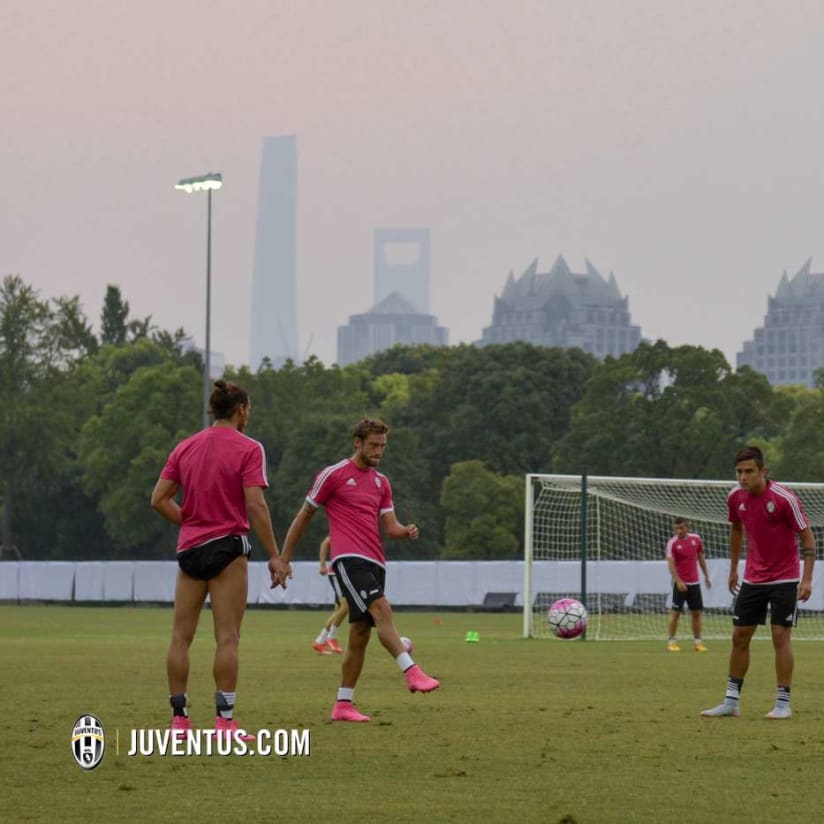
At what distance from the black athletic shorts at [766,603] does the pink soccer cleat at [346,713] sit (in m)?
2.86

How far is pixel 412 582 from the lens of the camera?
57.9 m

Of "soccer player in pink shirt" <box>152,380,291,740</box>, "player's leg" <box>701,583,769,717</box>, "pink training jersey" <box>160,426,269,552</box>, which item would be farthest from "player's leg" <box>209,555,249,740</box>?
"player's leg" <box>701,583,769,717</box>

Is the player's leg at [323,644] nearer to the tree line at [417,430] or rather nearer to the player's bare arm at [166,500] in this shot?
the player's bare arm at [166,500]

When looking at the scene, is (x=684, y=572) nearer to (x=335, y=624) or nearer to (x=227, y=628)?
(x=335, y=624)

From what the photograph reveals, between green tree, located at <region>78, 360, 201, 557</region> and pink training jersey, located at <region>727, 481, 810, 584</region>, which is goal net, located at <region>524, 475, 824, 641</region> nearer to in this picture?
pink training jersey, located at <region>727, 481, 810, 584</region>

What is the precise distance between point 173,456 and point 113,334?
12198cm

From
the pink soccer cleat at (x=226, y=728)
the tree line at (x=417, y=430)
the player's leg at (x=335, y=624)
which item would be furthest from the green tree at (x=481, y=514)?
the pink soccer cleat at (x=226, y=728)

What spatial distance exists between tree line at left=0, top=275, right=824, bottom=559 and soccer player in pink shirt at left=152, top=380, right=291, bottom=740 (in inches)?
2506

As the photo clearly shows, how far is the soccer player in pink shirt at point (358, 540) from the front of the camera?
43.7 ft

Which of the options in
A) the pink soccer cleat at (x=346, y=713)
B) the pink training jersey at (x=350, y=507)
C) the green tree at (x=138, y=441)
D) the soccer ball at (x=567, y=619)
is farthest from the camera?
the green tree at (x=138, y=441)

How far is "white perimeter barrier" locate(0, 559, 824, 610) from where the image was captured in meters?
50.9

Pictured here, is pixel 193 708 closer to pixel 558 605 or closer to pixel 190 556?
pixel 190 556

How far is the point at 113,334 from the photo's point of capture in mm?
131750

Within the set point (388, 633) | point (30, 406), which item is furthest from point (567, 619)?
point (30, 406)
